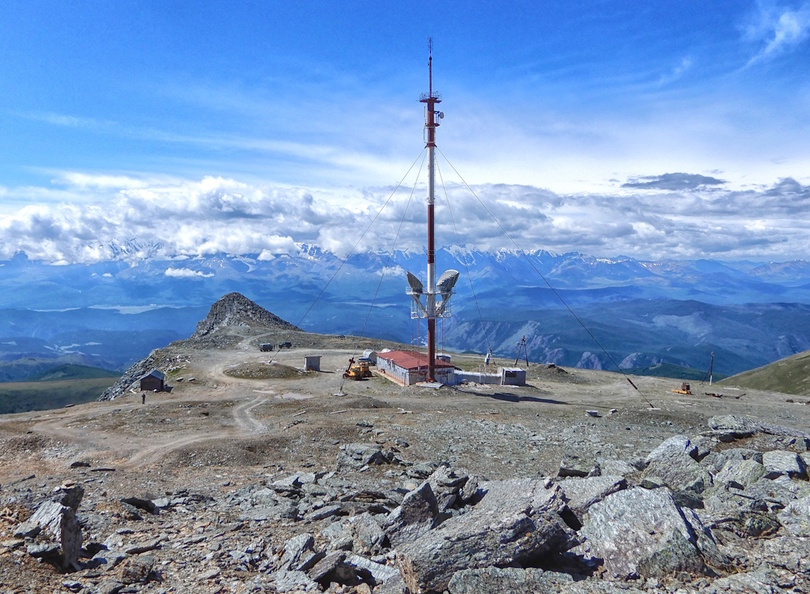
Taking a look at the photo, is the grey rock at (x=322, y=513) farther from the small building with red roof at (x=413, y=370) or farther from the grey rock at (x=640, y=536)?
the small building with red roof at (x=413, y=370)

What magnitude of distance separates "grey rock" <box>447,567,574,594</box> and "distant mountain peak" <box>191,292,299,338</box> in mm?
100468

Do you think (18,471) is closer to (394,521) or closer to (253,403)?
(253,403)

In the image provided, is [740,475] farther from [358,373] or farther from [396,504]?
[358,373]

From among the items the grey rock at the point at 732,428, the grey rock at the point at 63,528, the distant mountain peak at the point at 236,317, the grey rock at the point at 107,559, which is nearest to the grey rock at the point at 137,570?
the grey rock at the point at 107,559

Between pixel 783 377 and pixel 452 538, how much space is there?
151 m

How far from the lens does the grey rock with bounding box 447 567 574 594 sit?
10.2m

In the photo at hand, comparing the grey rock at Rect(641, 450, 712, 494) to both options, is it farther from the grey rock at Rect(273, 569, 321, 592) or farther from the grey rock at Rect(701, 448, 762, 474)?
the grey rock at Rect(273, 569, 321, 592)

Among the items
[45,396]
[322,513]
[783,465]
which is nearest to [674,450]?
[783,465]

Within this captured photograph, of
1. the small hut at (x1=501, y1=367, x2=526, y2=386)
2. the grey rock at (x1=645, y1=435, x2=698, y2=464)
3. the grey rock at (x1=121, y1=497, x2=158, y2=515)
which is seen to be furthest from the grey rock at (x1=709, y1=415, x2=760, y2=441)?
the small hut at (x1=501, y1=367, x2=526, y2=386)

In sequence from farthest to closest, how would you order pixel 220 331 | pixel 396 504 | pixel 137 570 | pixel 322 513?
pixel 220 331
pixel 396 504
pixel 322 513
pixel 137 570

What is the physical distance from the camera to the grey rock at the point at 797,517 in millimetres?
13109

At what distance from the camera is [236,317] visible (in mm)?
112562

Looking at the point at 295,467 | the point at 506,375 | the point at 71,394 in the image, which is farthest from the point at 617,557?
the point at 71,394

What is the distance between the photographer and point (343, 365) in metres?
70.3
